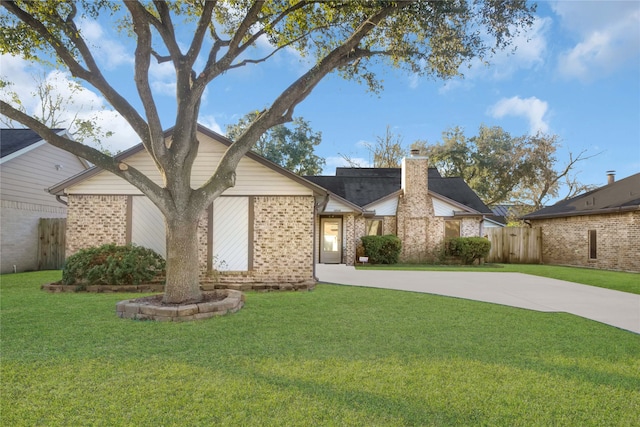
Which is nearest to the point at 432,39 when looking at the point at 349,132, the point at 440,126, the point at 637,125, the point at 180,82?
the point at 180,82

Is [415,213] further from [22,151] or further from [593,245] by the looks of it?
[22,151]

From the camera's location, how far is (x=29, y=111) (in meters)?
20.9

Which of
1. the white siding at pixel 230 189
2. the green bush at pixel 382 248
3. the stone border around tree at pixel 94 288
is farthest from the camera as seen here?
the green bush at pixel 382 248

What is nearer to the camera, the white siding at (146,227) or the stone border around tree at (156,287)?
the stone border around tree at (156,287)

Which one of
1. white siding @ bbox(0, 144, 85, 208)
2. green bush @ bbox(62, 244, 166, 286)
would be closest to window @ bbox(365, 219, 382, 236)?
green bush @ bbox(62, 244, 166, 286)

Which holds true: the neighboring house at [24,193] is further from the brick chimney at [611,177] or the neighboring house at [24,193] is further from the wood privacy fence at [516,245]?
the brick chimney at [611,177]

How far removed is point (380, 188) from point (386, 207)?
6.05ft

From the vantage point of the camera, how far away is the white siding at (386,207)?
60.2 feet

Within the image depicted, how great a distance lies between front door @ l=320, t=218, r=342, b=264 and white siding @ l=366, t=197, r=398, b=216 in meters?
2.36

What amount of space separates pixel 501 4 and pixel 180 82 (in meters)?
6.73

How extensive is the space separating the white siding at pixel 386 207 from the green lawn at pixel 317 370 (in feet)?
40.0

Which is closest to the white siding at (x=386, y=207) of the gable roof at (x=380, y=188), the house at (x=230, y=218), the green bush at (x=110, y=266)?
the gable roof at (x=380, y=188)

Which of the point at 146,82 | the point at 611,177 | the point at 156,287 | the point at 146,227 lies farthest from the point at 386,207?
the point at 146,82

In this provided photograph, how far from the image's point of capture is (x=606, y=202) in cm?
1612
